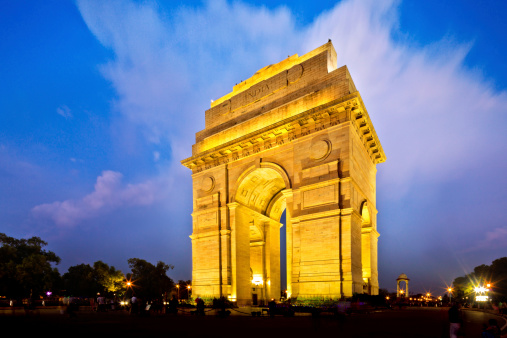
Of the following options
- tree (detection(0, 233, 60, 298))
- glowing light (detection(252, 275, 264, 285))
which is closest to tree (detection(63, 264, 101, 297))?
tree (detection(0, 233, 60, 298))

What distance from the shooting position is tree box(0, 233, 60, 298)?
35531mm

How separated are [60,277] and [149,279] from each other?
62.9 feet

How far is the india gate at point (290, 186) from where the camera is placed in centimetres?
1962

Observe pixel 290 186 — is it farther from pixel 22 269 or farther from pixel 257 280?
pixel 22 269

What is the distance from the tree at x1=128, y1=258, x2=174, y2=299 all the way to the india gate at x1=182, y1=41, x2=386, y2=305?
143 ft

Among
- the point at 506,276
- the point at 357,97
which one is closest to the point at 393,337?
the point at 357,97

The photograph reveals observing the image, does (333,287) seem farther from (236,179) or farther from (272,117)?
(272,117)

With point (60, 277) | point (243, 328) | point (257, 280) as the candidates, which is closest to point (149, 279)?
point (60, 277)

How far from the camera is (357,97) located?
19.8m

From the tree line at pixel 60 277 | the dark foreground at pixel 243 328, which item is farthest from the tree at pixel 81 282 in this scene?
the dark foreground at pixel 243 328

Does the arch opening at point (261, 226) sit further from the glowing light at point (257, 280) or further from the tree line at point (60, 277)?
the tree line at point (60, 277)

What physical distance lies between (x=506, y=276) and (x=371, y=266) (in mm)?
45813

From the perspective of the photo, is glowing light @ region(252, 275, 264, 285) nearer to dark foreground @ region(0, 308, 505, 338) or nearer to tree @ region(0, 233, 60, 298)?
dark foreground @ region(0, 308, 505, 338)

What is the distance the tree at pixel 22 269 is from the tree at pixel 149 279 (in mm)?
25008
